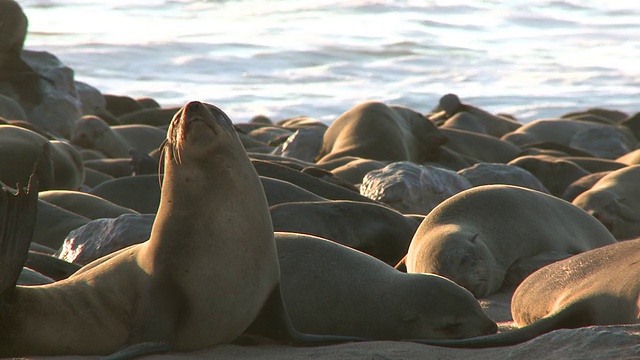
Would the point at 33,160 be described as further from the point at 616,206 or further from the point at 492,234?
the point at 616,206

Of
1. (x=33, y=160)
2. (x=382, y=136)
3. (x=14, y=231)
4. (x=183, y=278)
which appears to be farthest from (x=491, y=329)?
(x=382, y=136)

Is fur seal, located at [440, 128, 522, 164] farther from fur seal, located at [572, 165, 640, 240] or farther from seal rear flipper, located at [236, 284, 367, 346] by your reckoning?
seal rear flipper, located at [236, 284, 367, 346]

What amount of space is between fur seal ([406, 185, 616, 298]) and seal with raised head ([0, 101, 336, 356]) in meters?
1.88

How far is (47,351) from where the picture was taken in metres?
3.93

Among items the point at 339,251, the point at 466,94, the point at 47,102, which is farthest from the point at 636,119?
the point at 339,251

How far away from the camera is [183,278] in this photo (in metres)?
3.95

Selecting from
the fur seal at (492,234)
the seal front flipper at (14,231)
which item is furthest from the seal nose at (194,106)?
the fur seal at (492,234)

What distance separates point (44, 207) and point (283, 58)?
77.8 feet

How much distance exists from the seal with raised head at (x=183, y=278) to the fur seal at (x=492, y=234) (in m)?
1.88

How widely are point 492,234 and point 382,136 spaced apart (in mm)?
5979

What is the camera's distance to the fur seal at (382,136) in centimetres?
1201

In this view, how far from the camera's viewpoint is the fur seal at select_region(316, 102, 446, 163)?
12.0 m

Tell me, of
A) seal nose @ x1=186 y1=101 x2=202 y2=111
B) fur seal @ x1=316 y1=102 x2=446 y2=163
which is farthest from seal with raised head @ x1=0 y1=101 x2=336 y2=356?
fur seal @ x1=316 y1=102 x2=446 y2=163

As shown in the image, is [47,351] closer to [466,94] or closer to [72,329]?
[72,329]
